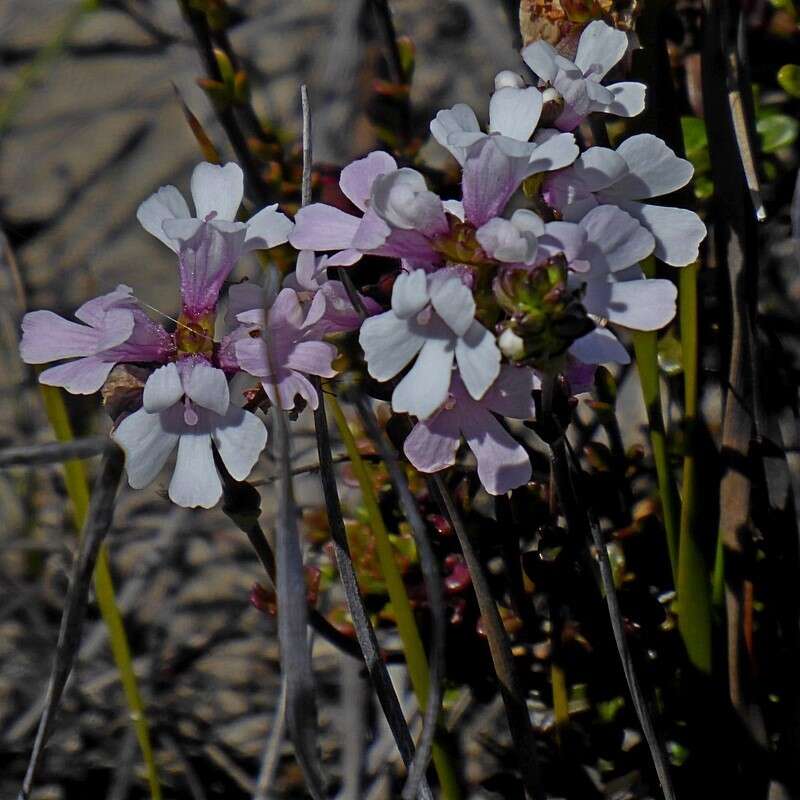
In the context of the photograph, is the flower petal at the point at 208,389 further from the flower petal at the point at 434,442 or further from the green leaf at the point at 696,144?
the green leaf at the point at 696,144

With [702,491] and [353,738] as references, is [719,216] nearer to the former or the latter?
[702,491]

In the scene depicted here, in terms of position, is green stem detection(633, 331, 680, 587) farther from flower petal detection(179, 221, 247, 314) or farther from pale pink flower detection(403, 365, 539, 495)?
flower petal detection(179, 221, 247, 314)

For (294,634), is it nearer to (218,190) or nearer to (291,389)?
(291,389)

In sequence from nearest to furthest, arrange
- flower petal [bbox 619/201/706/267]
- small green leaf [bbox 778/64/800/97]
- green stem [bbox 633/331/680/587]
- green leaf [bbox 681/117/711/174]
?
flower petal [bbox 619/201/706/267] → green stem [bbox 633/331/680/587] → small green leaf [bbox 778/64/800/97] → green leaf [bbox 681/117/711/174]

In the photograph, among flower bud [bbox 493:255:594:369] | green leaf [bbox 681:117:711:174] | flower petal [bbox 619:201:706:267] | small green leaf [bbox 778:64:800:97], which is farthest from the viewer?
green leaf [bbox 681:117:711:174]

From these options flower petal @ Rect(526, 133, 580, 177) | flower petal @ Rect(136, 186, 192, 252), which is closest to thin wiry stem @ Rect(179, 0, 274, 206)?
flower petal @ Rect(136, 186, 192, 252)

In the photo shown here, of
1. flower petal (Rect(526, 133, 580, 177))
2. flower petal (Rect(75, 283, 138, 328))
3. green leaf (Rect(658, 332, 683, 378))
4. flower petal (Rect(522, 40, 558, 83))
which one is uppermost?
flower petal (Rect(522, 40, 558, 83))

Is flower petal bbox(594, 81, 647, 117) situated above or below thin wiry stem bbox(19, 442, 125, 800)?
above

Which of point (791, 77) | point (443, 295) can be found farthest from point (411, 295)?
point (791, 77)
